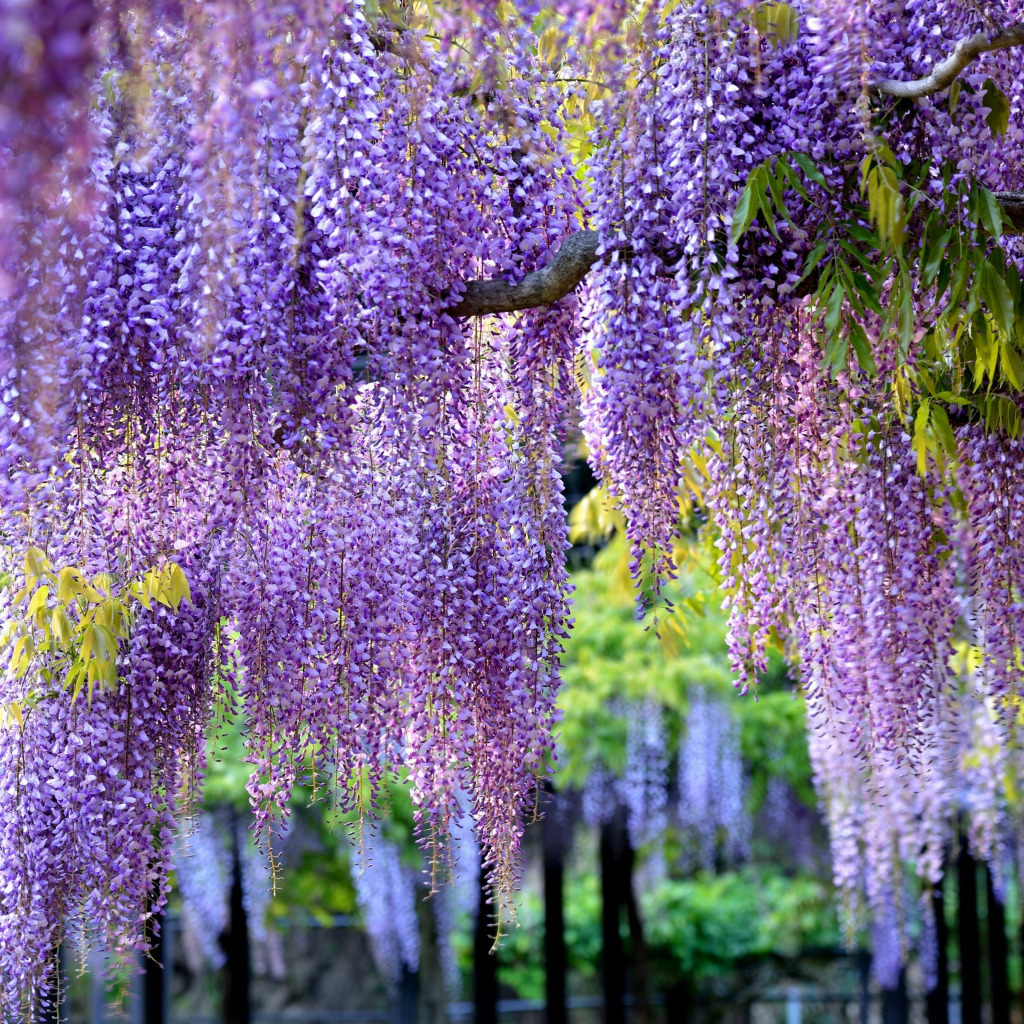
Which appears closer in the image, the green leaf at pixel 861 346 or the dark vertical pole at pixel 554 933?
the green leaf at pixel 861 346

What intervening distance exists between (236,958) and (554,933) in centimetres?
225

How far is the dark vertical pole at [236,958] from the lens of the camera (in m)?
9.47

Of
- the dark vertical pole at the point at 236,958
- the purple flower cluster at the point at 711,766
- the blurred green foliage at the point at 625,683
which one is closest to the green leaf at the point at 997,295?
the blurred green foliage at the point at 625,683

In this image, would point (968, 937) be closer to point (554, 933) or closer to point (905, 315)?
point (554, 933)

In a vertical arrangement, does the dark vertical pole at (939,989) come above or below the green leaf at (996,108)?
below

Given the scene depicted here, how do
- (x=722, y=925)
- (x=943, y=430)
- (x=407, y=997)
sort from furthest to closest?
(x=722, y=925) < (x=407, y=997) < (x=943, y=430)

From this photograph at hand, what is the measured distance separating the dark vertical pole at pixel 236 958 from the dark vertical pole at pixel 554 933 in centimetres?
214

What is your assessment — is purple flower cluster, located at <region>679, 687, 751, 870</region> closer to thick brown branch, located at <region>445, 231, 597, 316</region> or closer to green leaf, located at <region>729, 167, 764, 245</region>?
thick brown branch, located at <region>445, 231, 597, 316</region>

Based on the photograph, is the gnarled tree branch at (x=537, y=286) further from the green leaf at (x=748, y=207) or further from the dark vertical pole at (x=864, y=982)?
the dark vertical pole at (x=864, y=982)

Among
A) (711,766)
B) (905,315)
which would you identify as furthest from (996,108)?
(711,766)

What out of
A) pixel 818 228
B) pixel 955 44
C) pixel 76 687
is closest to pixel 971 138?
pixel 955 44

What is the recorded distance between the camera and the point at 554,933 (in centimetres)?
926

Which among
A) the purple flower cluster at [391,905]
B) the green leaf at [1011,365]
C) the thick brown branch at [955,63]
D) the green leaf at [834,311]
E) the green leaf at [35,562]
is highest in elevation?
the thick brown branch at [955,63]

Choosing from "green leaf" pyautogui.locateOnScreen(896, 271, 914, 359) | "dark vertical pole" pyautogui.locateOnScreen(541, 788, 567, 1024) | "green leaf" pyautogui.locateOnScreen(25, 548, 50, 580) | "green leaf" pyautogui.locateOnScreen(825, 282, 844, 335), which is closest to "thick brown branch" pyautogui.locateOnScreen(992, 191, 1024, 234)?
"green leaf" pyautogui.locateOnScreen(896, 271, 914, 359)
